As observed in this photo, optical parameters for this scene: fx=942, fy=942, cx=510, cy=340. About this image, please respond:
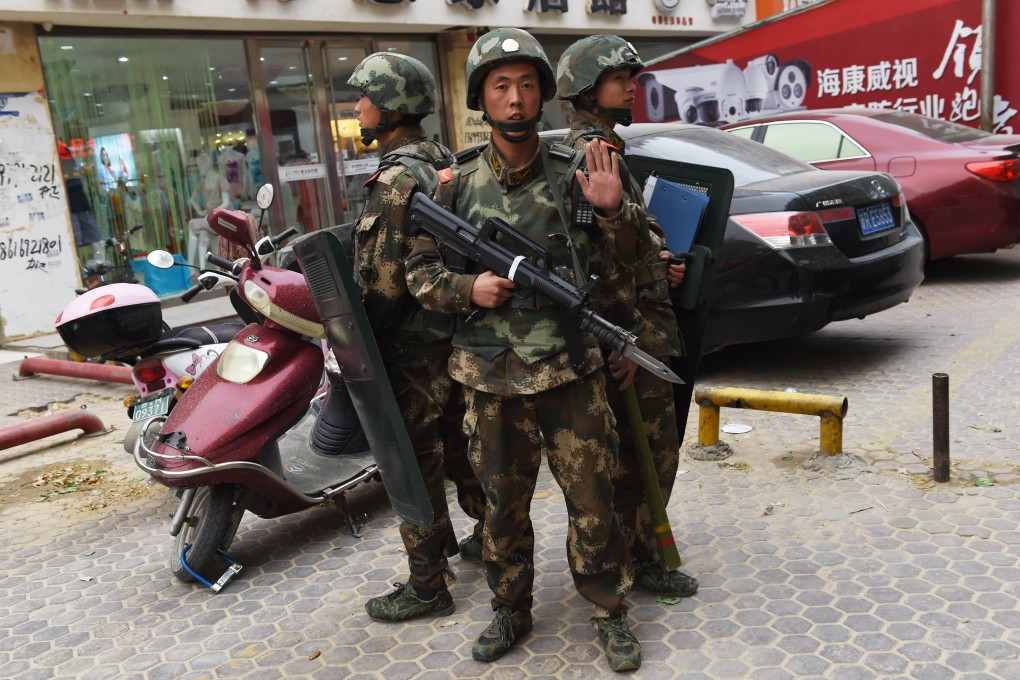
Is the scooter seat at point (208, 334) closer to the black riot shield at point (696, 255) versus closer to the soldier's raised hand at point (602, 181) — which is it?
the black riot shield at point (696, 255)

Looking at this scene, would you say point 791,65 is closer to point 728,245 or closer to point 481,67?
point 728,245

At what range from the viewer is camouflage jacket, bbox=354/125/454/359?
3148 millimetres

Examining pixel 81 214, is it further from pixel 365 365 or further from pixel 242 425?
pixel 365 365

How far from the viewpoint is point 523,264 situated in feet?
8.94

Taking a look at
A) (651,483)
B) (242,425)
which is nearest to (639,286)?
(651,483)

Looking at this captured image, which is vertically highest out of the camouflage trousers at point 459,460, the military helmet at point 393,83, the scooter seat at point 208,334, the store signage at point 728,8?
the store signage at point 728,8

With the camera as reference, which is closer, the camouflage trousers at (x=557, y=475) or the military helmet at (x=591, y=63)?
the camouflage trousers at (x=557, y=475)

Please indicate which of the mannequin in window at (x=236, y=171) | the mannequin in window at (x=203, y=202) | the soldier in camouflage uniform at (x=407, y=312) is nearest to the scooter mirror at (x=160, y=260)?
the soldier in camouflage uniform at (x=407, y=312)

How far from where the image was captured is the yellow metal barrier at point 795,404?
4391mm

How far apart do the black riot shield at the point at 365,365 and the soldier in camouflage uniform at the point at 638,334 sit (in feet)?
2.39

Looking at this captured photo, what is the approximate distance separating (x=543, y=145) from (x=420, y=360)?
927 millimetres

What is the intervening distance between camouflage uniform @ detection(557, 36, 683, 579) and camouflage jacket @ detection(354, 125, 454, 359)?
561mm

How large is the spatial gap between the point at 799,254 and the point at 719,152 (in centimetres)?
109

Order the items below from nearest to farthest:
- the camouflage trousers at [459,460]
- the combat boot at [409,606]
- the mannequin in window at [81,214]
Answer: the combat boot at [409,606] < the camouflage trousers at [459,460] < the mannequin in window at [81,214]
